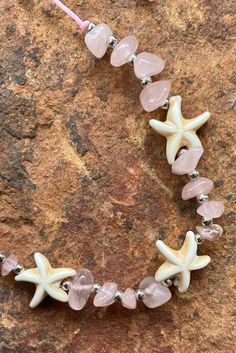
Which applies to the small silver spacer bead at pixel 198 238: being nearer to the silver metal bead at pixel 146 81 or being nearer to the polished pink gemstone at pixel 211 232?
the polished pink gemstone at pixel 211 232

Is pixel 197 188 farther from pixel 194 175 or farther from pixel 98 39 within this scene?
pixel 98 39

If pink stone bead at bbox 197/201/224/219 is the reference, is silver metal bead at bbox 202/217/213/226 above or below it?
below

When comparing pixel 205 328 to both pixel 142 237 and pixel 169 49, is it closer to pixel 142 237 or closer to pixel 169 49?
pixel 142 237

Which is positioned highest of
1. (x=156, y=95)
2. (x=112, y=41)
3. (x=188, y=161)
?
(x=112, y=41)

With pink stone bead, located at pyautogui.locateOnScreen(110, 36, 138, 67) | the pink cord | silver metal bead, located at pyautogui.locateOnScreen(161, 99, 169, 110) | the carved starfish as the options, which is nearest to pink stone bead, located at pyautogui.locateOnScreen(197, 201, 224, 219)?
the carved starfish

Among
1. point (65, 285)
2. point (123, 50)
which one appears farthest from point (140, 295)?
point (123, 50)

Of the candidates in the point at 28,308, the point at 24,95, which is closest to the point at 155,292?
the point at 28,308

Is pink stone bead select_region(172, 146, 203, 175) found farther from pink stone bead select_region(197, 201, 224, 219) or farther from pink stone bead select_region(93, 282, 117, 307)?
pink stone bead select_region(93, 282, 117, 307)
